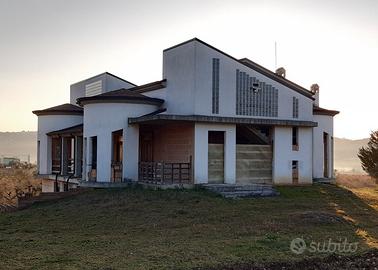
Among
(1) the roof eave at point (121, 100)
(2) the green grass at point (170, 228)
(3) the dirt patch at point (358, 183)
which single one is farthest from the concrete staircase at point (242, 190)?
(3) the dirt patch at point (358, 183)

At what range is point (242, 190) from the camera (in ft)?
69.4

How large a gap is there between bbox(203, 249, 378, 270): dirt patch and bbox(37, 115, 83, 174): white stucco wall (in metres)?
23.7

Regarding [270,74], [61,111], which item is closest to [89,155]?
[61,111]

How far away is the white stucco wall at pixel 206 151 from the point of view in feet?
74.0

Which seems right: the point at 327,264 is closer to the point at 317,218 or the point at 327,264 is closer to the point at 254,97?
the point at 317,218

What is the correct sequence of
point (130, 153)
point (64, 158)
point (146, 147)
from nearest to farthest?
point (130, 153), point (146, 147), point (64, 158)

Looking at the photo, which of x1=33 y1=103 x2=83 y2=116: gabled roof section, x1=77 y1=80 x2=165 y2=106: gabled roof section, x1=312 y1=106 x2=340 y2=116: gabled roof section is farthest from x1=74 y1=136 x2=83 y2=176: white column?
x1=312 y1=106 x2=340 y2=116: gabled roof section

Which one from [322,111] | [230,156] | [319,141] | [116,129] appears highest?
[322,111]

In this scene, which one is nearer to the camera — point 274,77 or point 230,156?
point 230,156

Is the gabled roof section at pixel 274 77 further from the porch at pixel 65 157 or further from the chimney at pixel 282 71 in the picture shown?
the porch at pixel 65 157

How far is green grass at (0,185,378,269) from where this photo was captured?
10.5 metres

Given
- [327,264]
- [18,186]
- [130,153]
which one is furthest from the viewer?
[18,186]

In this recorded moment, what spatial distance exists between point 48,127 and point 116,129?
398 inches

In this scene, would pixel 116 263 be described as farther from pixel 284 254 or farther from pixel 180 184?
pixel 180 184
